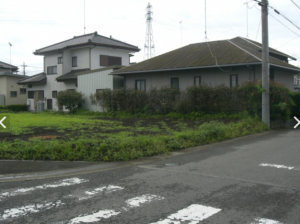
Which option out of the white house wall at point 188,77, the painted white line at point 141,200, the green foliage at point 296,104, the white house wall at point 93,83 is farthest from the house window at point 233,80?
the painted white line at point 141,200

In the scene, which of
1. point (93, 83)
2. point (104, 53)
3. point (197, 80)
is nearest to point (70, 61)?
point (104, 53)

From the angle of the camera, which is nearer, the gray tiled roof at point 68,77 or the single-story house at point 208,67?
the single-story house at point 208,67

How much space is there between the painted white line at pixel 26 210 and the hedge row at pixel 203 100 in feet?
41.5

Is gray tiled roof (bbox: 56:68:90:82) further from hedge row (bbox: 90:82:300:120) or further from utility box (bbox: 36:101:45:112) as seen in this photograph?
hedge row (bbox: 90:82:300:120)

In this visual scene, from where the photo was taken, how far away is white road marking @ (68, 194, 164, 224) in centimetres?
429

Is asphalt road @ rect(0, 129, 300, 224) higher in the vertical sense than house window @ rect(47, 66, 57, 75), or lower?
lower

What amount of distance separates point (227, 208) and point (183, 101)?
15.0 metres

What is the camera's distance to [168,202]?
16.4ft

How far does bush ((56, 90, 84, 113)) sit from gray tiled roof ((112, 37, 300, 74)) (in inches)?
179

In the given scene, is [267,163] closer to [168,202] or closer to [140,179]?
[140,179]

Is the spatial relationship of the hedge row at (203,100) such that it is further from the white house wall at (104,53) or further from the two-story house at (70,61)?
the two-story house at (70,61)

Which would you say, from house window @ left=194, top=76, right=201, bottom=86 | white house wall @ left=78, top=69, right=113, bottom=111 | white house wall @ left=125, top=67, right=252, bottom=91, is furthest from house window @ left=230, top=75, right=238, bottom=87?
white house wall @ left=78, top=69, right=113, bottom=111

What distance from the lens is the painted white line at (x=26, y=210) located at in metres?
4.50

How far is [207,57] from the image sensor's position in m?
21.2
